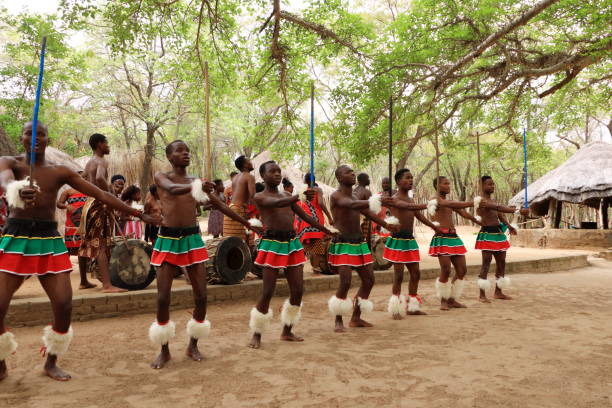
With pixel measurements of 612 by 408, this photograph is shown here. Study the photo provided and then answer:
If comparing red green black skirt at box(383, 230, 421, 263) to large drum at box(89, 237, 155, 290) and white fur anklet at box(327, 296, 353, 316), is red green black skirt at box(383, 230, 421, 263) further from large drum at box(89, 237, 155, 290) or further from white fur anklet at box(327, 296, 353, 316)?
large drum at box(89, 237, 155, 290)

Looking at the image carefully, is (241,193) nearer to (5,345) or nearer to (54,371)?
(54,371)

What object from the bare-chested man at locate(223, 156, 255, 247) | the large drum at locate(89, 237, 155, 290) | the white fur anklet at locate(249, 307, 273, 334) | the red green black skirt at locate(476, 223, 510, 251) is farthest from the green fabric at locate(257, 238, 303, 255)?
the red green black skirt at locate(476, 223, 510, 251)

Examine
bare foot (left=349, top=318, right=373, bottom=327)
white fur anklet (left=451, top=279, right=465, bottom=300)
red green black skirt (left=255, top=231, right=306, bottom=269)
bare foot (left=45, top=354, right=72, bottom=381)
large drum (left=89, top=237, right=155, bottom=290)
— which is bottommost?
bare foot (left=349, top=318, right=373, bottom=327)

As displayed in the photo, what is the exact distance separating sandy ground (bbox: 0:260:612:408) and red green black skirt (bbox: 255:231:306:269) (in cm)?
77

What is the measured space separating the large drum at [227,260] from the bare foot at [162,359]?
107 inches

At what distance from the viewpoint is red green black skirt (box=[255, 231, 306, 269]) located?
4.34 m

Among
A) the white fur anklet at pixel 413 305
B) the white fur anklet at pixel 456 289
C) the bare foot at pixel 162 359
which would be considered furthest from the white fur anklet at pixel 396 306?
the bare foot at pixel 162 359

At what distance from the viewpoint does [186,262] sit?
3.78 meters

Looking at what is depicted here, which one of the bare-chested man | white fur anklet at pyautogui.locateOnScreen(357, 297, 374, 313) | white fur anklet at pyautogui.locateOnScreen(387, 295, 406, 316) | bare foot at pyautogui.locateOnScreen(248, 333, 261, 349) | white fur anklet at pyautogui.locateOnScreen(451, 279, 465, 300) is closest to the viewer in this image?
bare foot at pyautogui.locateOnScreen(248, 333, 261, 349)

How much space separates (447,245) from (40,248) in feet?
15.8

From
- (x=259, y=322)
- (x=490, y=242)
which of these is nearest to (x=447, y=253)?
(x=490, y=242)

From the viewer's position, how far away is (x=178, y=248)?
12.4 feet

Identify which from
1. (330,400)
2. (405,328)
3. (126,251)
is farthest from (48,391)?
(405,328)

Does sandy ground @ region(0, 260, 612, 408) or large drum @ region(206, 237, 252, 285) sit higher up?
large drum @ region(206, 237, 252, 285)
